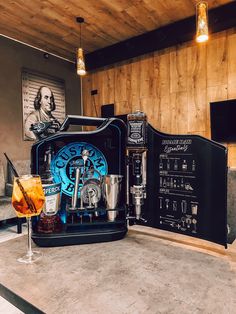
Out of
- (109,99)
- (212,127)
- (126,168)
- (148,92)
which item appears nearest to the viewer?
(126,168)

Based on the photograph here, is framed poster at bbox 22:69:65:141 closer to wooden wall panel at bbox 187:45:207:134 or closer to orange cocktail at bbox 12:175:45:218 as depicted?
wooden wall panel at bbox 187:45:207:134

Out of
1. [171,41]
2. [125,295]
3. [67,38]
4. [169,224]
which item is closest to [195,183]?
[169,224]

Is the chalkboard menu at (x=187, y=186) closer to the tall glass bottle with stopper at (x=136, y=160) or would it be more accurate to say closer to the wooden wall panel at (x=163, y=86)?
the tall glass bottle with stopper at (x=136, y=160)

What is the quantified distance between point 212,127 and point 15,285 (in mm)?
3531

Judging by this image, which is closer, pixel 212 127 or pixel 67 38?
pixel 212 127

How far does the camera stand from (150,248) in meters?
0.75

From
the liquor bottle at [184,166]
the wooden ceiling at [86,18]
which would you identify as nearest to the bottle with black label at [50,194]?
the liquor bottle at [184,166]

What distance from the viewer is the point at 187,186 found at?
81 cm

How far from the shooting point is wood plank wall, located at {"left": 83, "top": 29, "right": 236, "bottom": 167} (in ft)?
11.6

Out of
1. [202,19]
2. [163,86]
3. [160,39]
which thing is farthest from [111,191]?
[160,39]

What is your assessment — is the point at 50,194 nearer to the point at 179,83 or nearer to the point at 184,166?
the point at 184,166

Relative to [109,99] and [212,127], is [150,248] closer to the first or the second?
[212,127]

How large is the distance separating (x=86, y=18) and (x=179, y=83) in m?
1.65

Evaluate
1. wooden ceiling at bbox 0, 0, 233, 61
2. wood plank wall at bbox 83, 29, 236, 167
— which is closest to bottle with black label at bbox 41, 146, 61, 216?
wooden ceiling at bbox 0, 0, 233, 61
